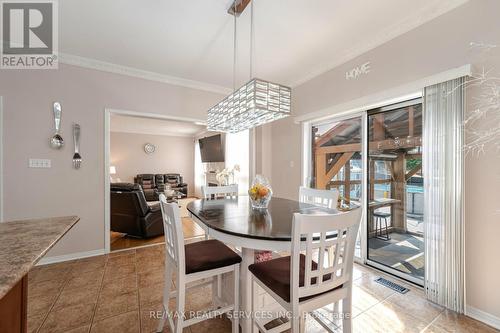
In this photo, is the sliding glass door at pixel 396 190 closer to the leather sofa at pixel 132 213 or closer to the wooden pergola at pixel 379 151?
the wooden pergola at pixel 379 151

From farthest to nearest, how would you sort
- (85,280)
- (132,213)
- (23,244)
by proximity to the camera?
1. (132,213)
2. (85,280)
3. (23,244)

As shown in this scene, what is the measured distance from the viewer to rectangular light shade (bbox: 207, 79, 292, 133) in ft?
5.70

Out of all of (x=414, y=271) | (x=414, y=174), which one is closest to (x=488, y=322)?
(x=414, y=271)

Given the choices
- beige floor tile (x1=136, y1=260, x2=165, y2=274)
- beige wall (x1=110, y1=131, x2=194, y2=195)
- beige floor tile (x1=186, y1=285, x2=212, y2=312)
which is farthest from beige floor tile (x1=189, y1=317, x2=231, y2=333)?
beige wall (x1=110, y1=131, x2=194, y2=195)

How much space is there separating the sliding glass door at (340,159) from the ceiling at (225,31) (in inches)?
34.1

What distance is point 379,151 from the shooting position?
8.42 ft

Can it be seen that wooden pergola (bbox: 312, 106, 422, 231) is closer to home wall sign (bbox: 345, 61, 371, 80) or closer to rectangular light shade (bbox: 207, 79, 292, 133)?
home wall sign (bbox: 345, 61, 371, 80)

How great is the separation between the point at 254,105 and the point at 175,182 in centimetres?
711

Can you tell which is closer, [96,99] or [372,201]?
[372,201]

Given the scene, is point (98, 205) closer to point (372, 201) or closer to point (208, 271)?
point (208, 271)

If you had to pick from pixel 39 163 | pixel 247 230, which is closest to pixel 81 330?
pixel 247 230

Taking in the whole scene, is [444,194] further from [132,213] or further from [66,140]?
[66,140]

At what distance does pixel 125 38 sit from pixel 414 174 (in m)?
3.58

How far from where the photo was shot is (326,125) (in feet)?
10.8
